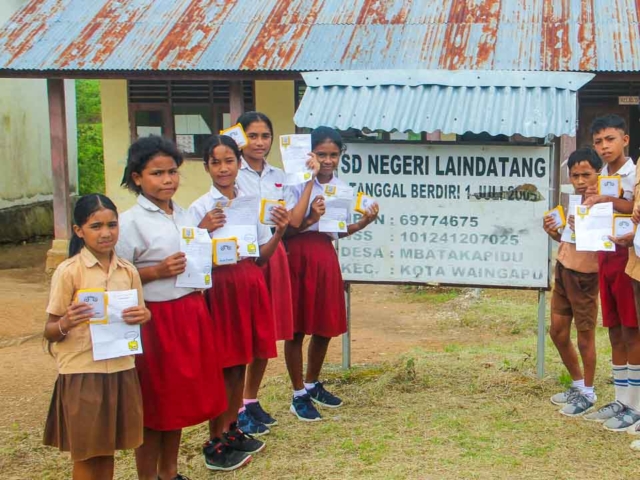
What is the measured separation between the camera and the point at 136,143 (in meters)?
3.72

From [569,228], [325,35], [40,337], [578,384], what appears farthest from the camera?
[325,35]

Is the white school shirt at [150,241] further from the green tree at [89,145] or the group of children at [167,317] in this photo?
the green tree at [89,145]

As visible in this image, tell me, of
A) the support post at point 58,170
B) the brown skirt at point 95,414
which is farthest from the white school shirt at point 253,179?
the support post at point 58,170

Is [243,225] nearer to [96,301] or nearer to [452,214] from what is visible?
[96,301]

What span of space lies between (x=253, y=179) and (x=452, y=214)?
159cm

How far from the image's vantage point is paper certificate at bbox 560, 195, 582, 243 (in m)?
4.72

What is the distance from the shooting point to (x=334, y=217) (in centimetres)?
496

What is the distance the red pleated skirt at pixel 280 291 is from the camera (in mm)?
4617

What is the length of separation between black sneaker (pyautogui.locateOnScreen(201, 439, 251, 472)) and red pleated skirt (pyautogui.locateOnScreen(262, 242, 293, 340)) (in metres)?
0.66

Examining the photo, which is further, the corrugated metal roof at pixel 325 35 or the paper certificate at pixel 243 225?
the corrugated metal roof at pixel 325 35

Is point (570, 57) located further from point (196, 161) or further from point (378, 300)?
point (196, 161)

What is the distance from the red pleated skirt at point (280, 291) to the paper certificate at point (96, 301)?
1410mm

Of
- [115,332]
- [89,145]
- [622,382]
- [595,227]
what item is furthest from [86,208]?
[89,145]

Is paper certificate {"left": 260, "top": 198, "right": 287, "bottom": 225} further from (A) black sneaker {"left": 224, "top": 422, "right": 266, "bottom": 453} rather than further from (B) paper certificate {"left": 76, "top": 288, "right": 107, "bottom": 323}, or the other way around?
(B) paper certificate {"left": 76, "top": 288, "right": 107, "bottom": 323}
